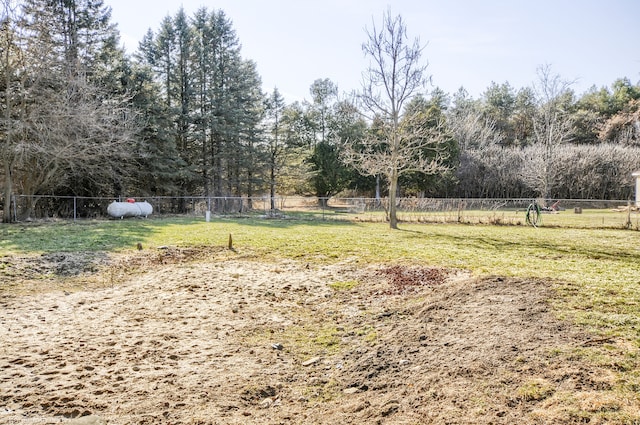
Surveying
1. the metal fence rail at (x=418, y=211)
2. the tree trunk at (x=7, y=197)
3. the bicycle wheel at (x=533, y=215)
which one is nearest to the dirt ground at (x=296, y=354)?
the bicycle wheel at (x=533, y=215)

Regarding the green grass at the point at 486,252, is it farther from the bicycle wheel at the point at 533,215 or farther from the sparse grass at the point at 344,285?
the bicycle wheel at the point at 533,215

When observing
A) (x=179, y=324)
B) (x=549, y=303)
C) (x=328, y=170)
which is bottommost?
(x=179, y=324)

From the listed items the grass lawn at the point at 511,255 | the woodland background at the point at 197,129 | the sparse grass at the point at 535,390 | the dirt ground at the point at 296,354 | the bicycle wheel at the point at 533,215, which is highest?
the woodland background at the point at 197,129

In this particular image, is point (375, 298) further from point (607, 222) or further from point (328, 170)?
point (328, 170)

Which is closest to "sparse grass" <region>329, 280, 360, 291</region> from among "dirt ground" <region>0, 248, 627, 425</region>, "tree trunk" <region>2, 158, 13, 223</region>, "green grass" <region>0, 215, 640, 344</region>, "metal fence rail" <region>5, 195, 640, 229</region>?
"dirt ground" <region>0, 248, 627, 425</region>

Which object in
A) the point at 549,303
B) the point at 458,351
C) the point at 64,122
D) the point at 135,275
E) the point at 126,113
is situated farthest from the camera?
the point at 126,113

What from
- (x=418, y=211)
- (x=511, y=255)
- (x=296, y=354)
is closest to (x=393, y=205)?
(x=418, y=211)

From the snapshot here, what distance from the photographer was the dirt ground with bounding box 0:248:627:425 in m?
2.85

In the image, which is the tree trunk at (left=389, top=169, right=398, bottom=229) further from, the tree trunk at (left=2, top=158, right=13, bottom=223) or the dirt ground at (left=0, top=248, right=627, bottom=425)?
the tree trunk at (left=2, top=158, right=13, bottom=223)

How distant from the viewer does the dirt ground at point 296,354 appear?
2854 mm

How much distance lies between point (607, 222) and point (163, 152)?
23.0 metres

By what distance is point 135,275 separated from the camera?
287 inches

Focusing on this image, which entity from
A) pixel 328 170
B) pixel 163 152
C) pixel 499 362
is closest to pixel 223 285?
pixel 499 362

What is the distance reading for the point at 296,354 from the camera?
4035 mm
